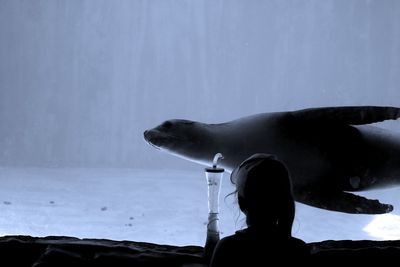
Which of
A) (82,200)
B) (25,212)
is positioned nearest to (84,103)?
(82,200)

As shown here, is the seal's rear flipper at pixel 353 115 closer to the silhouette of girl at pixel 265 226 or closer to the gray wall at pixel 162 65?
the silhouette of girl at pixel 265 226

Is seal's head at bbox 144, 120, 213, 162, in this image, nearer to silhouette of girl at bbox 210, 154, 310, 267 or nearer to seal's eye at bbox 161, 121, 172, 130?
seal's eye at bbox 161, 121, 172, 130

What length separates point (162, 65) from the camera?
4484 cm

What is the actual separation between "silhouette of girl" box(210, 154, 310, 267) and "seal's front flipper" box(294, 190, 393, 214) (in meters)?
1.19

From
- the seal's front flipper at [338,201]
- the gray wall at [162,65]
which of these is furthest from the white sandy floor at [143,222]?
the gray wall at [162,65]

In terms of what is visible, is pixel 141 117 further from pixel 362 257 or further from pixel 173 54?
pixel 362 257

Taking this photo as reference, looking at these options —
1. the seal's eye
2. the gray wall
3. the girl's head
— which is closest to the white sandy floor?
the seal's eye

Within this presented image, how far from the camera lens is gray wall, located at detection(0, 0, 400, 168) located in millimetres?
35531

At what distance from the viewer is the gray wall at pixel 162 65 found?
3553 centimetres

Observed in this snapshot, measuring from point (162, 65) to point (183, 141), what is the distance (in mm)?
43204

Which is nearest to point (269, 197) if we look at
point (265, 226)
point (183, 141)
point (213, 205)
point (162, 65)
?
point (265, 226)

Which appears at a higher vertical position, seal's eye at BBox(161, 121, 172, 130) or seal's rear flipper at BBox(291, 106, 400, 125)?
seal's rear flipper at BBox(291, 106, 400, 125)

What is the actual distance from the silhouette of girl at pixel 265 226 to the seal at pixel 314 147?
1.08 m

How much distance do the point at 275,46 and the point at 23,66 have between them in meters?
24.3
